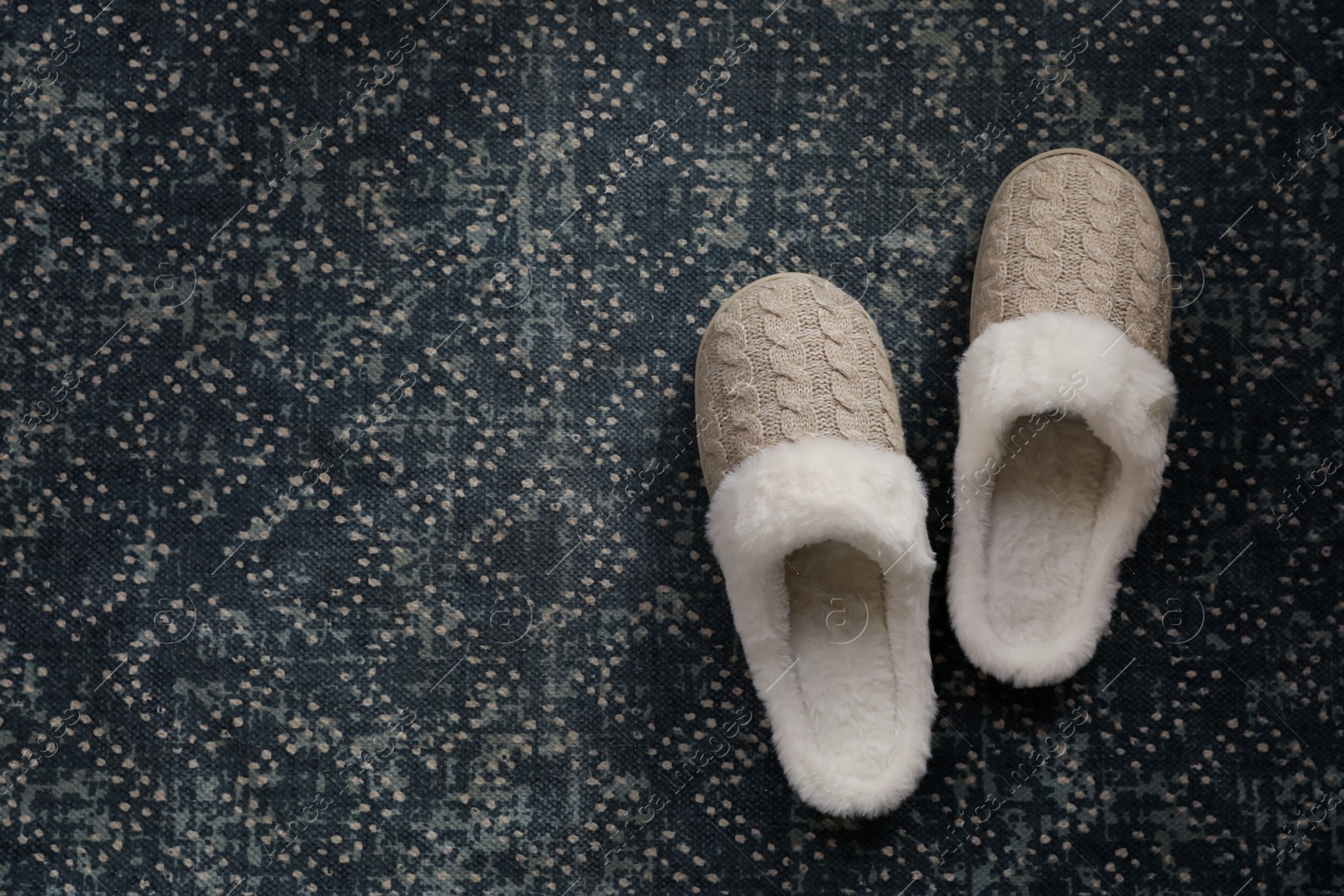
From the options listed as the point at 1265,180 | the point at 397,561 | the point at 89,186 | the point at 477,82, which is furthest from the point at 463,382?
the point at 1265,180

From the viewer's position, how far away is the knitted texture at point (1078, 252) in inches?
37.8

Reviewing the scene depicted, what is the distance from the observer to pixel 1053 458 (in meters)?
0.98

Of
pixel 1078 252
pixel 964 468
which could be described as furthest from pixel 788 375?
pixel 1078 252

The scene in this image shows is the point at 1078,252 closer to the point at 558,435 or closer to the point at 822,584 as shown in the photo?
the point at 822,584

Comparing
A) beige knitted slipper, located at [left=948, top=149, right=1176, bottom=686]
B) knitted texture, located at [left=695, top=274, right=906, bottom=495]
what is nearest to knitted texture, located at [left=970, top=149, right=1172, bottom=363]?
beige knitted slipper, located at [left=948, top=149, right=1176, bottom=686]

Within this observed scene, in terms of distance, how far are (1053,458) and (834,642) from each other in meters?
0.27

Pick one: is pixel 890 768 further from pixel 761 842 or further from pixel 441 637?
pixel 441 637

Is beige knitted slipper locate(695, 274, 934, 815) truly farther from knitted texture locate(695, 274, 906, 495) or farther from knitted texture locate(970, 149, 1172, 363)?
knitted texture locate(970, 149, 1172, 363)

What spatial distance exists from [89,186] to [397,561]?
0.49 meters

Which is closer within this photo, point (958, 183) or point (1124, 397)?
point (1124, 397)

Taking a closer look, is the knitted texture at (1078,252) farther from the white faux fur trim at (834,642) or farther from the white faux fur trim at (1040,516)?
the white faux fur trim at (834,642)

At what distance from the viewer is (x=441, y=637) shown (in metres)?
1.01

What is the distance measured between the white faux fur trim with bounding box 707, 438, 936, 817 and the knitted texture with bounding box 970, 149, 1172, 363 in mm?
199

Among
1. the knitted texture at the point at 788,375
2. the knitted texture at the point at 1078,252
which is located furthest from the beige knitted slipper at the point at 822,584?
the knitted texture at the point at 1078,252
